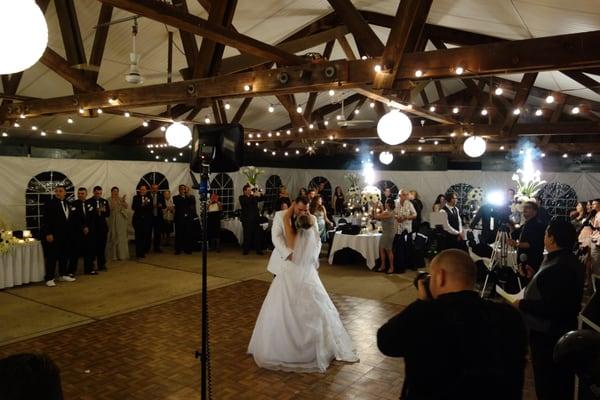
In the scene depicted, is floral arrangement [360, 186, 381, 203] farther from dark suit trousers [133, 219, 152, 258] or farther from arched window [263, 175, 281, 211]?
arched window [263, 175, 281, 211]

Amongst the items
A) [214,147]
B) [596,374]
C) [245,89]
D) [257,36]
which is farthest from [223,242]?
[596,374]

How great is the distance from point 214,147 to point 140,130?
9012 millimetres

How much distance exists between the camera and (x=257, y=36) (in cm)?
752

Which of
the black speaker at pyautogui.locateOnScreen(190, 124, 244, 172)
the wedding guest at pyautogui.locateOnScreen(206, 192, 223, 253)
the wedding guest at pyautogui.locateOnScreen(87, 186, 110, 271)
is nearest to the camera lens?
the black speaker at pyautogui.locateOnScreen(190, 124, 244, 172)

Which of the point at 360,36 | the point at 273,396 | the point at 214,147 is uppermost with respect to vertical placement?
the point at 360,36

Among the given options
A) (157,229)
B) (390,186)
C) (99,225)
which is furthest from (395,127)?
(390,186)

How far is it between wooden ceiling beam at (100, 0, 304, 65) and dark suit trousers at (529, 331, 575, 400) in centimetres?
343

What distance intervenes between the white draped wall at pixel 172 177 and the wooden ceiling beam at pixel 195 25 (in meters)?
6.79

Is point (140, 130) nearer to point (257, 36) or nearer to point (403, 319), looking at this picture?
point (257, 36)

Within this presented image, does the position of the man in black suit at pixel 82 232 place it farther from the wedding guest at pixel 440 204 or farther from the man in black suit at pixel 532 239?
the man in black suit at pixel 532 239

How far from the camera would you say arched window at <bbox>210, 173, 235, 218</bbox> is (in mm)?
12648

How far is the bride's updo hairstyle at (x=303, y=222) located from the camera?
393 centimetres

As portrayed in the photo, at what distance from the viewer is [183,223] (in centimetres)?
956

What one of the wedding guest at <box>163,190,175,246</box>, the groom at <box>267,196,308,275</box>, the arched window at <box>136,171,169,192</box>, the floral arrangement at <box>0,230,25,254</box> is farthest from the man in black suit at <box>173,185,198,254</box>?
the groom at <box>267,196,308,275</box>
